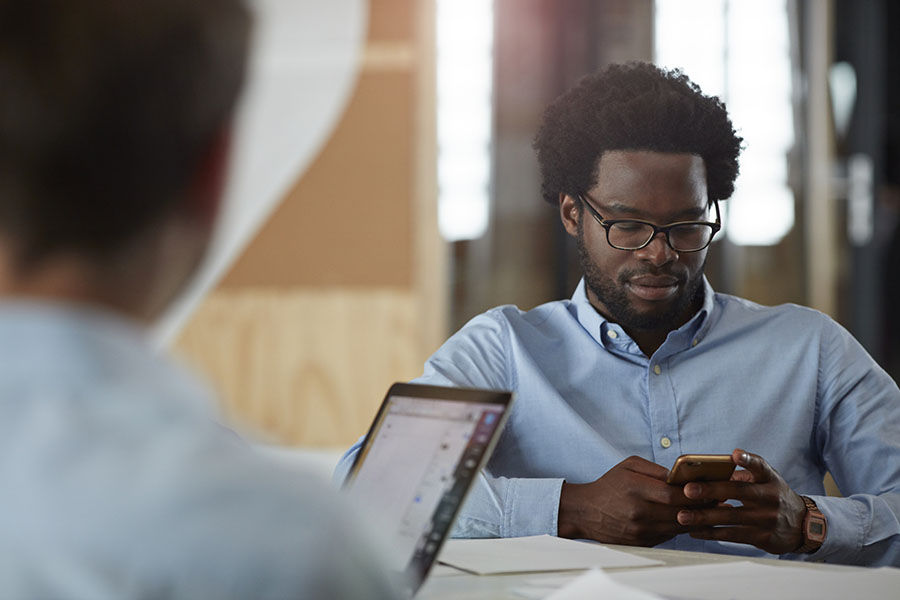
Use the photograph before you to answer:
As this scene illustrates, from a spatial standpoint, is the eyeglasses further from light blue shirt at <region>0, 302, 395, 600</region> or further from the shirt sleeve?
light blue shirt at <region>0, 302, 395, 600</region>

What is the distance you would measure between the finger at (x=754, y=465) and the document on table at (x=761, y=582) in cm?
19

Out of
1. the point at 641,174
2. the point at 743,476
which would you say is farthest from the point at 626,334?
the point at 743,476

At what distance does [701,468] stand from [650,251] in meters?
0.44

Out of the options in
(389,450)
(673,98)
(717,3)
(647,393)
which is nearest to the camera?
(389,450)

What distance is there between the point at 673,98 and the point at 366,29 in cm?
182

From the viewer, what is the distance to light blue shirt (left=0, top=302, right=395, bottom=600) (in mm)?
396

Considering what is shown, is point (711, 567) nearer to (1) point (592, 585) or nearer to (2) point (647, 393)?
(1) point (592, 585)

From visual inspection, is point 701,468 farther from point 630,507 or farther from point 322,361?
point 322,361

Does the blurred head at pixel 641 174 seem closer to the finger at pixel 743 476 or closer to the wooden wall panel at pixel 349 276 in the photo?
the finger at pixel 743 476

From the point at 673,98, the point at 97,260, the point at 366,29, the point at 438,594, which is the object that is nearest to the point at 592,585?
the point at 438,594

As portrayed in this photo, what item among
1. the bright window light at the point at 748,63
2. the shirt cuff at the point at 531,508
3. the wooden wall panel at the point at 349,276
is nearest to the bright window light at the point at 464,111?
the wooden wall panel at the point at 349,276

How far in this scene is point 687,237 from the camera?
5.21ft

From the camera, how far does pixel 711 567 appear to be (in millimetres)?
1090

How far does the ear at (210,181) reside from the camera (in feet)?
1.56
